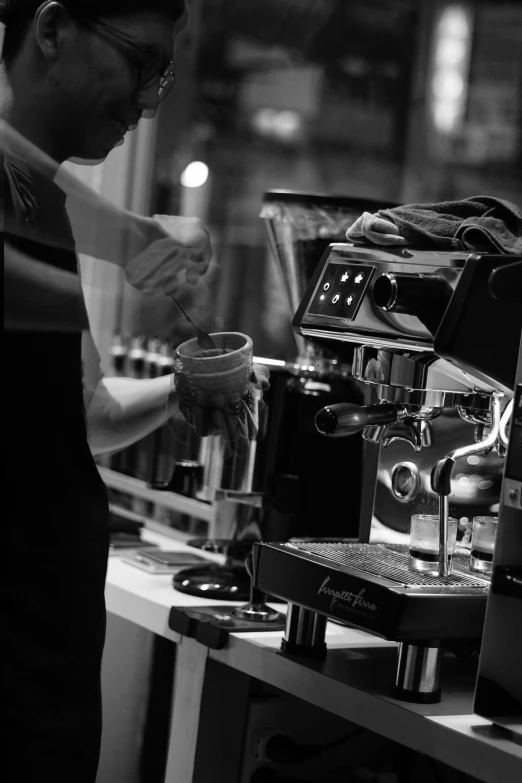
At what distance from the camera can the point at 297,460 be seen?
62.9 inches

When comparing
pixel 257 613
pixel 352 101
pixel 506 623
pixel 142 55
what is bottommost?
pixel 257 613

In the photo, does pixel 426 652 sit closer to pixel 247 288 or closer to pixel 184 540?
pixel 184 540

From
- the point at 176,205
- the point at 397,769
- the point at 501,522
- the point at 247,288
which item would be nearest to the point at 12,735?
the point at 501,522

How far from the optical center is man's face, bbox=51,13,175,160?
1112 millimetres

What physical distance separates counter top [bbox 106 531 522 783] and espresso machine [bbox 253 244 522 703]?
0.03 m

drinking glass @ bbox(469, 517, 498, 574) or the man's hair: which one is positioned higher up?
the man's hair

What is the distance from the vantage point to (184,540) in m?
2.04

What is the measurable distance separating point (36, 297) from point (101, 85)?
0.80ft

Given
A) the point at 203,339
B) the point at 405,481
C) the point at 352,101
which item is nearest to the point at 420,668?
the point at 405,481

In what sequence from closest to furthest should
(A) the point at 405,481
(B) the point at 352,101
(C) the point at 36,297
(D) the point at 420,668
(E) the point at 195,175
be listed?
(C) the point at 36,297
(D) the point at 420,668
(A) the point at 405,481
(E) the point at 195,175
(B) the point at 352,101

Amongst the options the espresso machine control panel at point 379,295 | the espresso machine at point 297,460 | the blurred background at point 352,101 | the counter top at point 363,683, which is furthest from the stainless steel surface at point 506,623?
the blurred background at point 352,101

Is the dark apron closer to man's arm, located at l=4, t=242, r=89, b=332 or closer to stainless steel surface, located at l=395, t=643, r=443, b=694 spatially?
man's arm, located at l=4, t=242, r=89, b=332

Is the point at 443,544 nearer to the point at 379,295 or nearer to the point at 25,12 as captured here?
the point at 379,295

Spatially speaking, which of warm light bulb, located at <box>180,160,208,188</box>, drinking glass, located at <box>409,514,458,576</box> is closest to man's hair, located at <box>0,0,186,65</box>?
drinking glass, located at <box>409,514,458,576</box>
